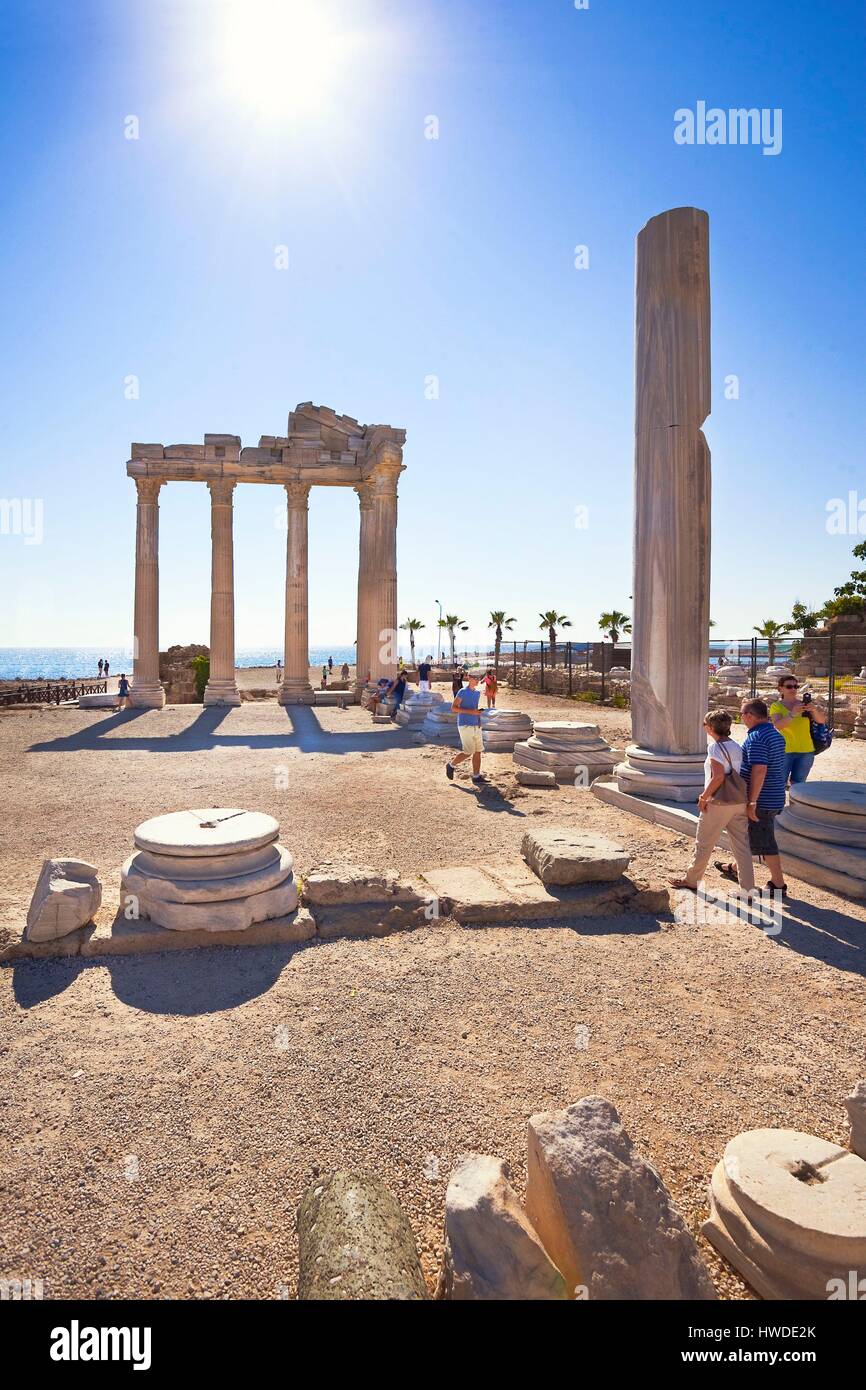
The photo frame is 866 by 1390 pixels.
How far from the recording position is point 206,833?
6.03 m

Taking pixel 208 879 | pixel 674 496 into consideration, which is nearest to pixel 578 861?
pixel 208 879

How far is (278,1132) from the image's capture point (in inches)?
131

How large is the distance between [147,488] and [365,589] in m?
9.21

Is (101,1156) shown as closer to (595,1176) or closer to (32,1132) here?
(32,1132)

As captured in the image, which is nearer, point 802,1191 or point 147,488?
point 802,1191

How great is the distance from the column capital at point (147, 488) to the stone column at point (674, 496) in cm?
2151

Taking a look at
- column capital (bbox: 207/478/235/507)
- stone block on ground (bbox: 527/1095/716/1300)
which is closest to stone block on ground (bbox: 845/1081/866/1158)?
stone block on ground (bbox: 527/1095/716/1300)

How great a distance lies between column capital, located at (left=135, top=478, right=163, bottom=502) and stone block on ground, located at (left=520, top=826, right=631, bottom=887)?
25.0 m

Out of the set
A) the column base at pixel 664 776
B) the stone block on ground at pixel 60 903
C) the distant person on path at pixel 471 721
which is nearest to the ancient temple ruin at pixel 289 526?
the distant person on path at pixel 471 721

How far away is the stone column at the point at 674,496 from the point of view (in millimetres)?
9891

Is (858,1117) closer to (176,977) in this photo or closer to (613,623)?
(176,977)
